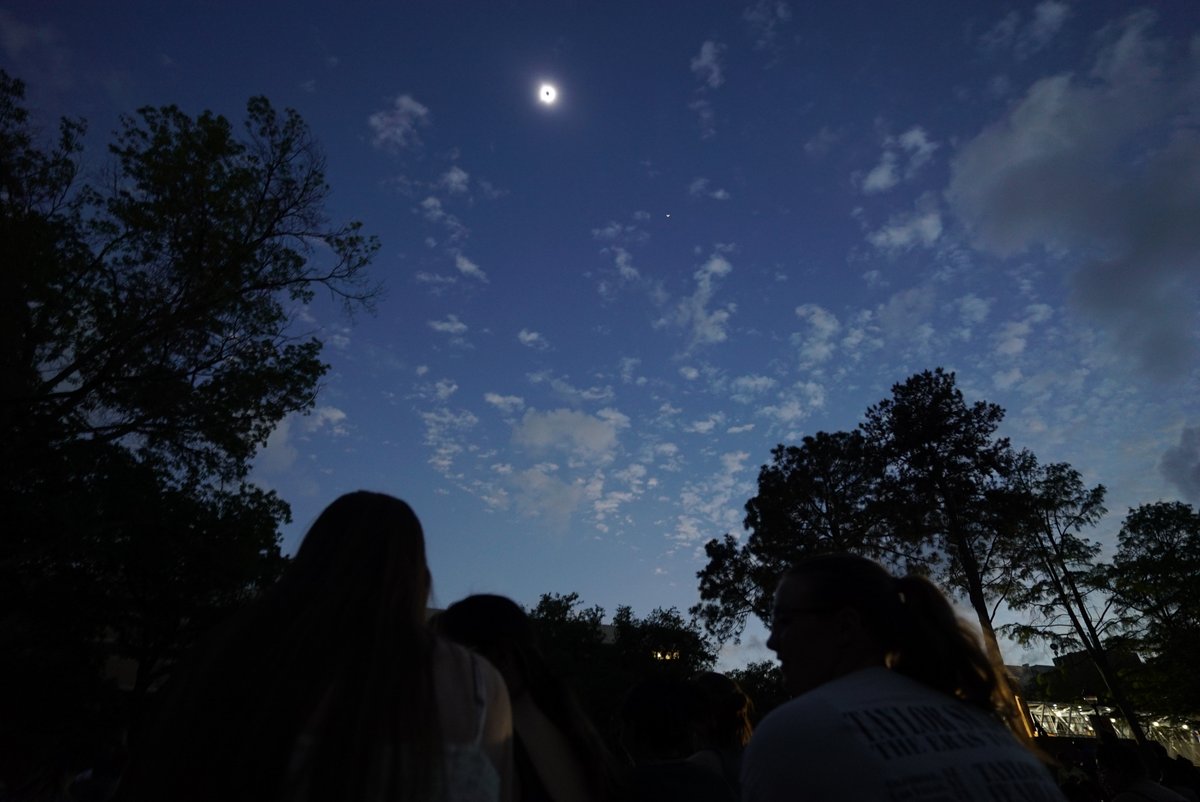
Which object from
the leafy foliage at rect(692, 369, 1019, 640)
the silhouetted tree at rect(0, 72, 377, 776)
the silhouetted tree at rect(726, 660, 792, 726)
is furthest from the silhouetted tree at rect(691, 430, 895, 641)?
the silhouetted tree at rect(0, 72, 377, 776)

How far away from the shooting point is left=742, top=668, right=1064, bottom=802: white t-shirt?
134 cm

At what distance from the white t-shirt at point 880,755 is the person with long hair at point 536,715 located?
0.71 m

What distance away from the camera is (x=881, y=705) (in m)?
1.51

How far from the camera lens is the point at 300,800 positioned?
109cm

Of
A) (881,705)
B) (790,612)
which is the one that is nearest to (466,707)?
(881,705)

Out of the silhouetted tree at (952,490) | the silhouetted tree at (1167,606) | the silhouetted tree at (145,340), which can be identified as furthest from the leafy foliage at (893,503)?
the silhouetted tree at (145,340)

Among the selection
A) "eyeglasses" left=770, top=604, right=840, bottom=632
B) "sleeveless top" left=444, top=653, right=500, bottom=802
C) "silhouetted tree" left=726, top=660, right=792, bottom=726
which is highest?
"silhouetted tree" left=726, top=660, right=792, bottom=726

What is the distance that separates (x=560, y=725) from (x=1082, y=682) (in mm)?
35121

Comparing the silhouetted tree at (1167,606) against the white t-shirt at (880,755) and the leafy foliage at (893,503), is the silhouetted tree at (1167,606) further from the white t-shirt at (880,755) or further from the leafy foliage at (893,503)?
the white t-shirt at (880,755)

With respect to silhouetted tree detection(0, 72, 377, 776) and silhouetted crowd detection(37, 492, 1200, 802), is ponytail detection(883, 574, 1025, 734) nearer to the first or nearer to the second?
silhouetted crowd detection(37, 492, 1200, 802)

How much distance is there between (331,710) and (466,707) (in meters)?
0.26

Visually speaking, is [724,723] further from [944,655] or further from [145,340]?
[145,340]

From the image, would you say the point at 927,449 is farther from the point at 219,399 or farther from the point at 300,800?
the point at 300,800

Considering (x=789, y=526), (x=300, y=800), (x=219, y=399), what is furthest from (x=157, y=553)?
(x=300, y=800)
